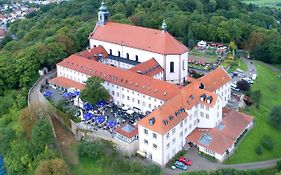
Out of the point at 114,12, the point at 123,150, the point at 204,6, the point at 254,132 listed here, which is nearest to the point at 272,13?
the point at 204,6

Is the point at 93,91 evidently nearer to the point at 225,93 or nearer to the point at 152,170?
the point at 152,170

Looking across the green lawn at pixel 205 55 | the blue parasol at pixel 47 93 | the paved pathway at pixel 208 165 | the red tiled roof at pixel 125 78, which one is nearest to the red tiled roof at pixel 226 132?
the paved pathway at pixel 208 165

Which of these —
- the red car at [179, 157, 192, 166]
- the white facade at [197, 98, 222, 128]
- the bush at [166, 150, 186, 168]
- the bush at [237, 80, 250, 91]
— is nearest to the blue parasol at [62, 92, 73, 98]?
the white facade at [197, 98, 222, 128]

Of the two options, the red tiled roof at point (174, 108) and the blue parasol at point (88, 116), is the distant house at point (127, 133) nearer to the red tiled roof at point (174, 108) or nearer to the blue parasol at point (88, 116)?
the red tiled roof at point (174, 108)

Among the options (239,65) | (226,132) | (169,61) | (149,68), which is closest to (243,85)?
(239,65)

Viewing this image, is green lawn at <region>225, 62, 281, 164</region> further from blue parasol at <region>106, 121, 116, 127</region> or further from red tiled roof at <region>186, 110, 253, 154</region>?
blue parasol at <region>106, 121, 116, 127</region>
